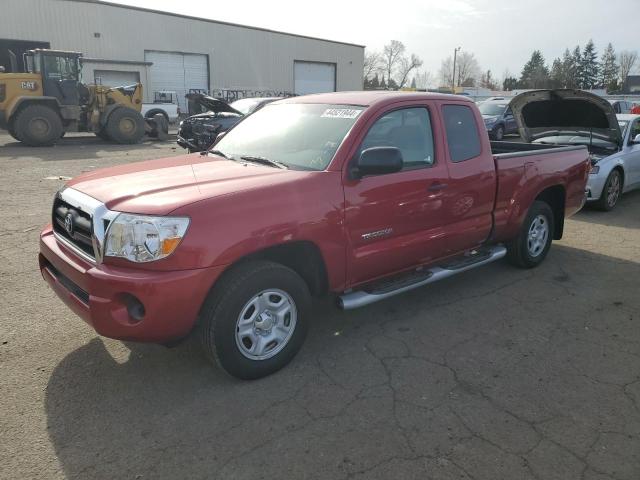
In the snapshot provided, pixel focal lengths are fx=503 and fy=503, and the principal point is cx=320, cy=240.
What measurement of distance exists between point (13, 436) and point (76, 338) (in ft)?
3.71

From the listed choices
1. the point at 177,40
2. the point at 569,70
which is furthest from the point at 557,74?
the point at 177,40

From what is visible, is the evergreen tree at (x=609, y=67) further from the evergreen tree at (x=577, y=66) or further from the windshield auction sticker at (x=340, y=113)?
the windshield auction sticker at (x=340, y=113)

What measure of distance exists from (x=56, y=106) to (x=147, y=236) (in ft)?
56.2

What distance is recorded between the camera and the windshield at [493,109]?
20.7m

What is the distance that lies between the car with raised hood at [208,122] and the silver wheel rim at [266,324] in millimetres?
9911

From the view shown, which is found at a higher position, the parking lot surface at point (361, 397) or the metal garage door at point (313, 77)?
the metal garage door at point (313, 77)

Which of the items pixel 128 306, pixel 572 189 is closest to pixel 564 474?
pixel 128 306

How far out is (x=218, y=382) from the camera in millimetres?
3297

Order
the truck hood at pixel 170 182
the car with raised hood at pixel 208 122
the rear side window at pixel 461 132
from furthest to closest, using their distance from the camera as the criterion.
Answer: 1. the car with raised hood at pixel 208 122
2. the rear side window at pixel 461 132
3. the truck hood at pixel 170 182

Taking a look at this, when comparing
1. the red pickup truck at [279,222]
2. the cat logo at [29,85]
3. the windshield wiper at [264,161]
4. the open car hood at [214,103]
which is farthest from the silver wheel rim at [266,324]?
the cat logo at [29,85]

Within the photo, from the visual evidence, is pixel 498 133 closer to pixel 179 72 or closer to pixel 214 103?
pixel 214 103

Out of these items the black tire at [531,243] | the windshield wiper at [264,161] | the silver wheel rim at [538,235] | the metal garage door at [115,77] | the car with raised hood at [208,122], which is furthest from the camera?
the metal garage door at [115,77]

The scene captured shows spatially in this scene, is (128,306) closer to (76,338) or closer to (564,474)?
(76,338)

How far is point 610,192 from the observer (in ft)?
27.6
